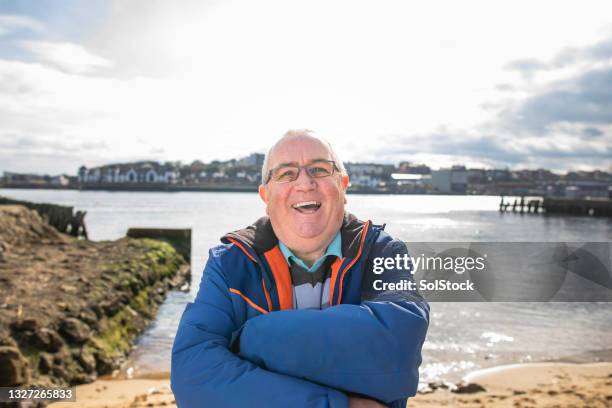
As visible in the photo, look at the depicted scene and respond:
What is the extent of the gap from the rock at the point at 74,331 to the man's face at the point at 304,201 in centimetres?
678

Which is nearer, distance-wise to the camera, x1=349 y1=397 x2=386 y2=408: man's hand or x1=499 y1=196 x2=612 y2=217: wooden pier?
x1=349 y1=397 x2=386 y2=408: man's hand

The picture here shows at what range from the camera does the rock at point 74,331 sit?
7891 mm

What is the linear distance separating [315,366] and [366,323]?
0.72 feet

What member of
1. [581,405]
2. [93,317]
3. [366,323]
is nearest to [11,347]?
[93,317]

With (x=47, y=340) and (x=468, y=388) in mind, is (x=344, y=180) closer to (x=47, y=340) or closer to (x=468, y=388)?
(x=468, y=388)

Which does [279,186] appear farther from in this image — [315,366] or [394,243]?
[315,366]

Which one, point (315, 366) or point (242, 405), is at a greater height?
point (315, 366)

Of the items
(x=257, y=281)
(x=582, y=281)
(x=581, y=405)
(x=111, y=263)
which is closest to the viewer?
(x=257, y=281)

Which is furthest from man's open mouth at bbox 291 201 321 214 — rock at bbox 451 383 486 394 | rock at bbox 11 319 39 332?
rock at bbox 11 319 39 332

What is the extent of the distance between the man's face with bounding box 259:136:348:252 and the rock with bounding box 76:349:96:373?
644cm

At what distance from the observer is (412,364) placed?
6.26 feet

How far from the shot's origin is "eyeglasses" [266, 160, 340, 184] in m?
2.18

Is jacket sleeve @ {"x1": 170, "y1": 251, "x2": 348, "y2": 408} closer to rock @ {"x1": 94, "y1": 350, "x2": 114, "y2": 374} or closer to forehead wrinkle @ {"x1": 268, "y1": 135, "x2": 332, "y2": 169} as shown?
forehead wrinkle @ {"x1": 268, "y1": 135, "x2": 332, "y2": 169}

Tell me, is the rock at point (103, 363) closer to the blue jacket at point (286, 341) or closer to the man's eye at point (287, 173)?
the blue jacket at point (286, 341)
